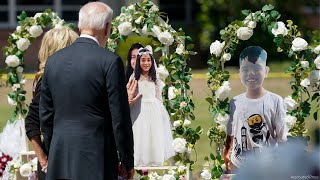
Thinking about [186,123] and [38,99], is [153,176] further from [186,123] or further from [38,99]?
[38,99]

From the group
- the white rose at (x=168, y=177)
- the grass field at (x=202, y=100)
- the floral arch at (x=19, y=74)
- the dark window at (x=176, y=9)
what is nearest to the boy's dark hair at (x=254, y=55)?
the white rose at (x=168, y=177)

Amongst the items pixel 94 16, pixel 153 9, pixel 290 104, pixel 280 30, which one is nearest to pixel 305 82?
pixel 290 104

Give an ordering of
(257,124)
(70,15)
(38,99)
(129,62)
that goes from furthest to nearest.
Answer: (70,15) → (129,62) → (257,124) → (38,99)

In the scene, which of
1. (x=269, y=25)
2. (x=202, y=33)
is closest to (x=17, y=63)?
(x=269, y=25)

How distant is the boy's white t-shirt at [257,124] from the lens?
261 inches

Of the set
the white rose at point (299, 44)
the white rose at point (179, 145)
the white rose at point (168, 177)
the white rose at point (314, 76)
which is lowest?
the white rose at point (168, 177)

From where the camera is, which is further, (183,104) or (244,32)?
(183,104)

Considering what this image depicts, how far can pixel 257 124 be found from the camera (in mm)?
6648

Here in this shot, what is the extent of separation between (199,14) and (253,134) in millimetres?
Answer: 17538

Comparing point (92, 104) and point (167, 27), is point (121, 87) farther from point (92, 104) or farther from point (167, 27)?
point (167, 27)

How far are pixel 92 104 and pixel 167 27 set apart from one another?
2.87 meters

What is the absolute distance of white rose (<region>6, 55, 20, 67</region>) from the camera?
24.6 feet

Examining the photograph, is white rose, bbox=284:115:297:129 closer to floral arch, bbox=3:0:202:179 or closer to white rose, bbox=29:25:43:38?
floral arch, bbox=3:0:202:179

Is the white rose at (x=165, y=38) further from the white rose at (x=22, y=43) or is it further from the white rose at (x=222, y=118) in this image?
the white rose at (x=22, y=43)
